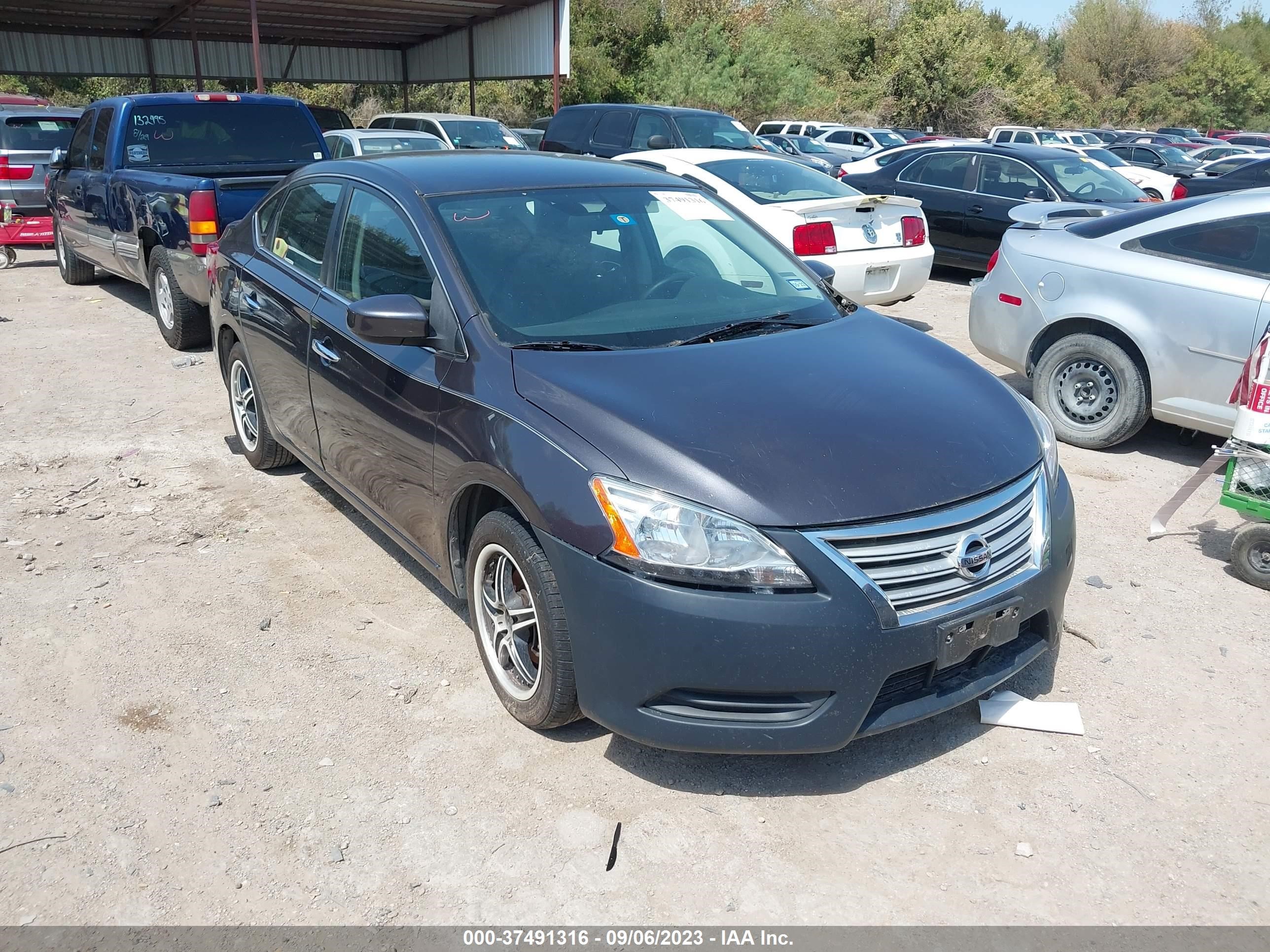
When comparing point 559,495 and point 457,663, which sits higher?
→ point 559,495

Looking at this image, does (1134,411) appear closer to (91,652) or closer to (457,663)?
(457,663)

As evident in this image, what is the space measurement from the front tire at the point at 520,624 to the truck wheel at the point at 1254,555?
10.4 feet

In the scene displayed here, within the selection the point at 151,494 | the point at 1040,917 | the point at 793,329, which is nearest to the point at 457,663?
the point at 793,329

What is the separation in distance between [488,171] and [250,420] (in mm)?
2322

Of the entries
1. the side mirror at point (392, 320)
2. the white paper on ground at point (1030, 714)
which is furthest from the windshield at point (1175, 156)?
the side mirror at point (392, 320)

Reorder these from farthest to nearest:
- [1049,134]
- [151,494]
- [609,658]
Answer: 1. [1049,134]
2. [151,494]
3. [609,658]

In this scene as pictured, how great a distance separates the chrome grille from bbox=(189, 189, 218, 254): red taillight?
609cm

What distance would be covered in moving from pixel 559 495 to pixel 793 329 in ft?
4.47

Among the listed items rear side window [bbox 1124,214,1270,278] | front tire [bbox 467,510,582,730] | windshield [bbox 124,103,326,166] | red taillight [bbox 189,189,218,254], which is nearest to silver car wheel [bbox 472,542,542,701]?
front tire [bbox 467,510,582,730]

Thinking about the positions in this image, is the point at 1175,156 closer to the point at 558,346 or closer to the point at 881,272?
the point at 881,272

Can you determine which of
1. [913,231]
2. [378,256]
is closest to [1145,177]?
[913,231]

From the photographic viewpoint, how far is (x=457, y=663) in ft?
12.9

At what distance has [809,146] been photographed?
2527cm

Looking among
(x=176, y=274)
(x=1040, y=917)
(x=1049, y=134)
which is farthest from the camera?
(x=1049, y=134)
